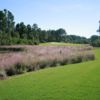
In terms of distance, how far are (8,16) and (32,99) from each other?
79.3m

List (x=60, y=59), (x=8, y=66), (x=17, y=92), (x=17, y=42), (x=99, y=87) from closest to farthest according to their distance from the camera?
1. (x=17, y=92)
2. (x=99, y=87)
3. (x=8, y=66)
4. (x=60, y=59)
5. (x=17, y=42)

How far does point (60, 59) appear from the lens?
22.1 meters

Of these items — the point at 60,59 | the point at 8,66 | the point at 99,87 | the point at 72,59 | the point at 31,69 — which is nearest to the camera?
the point at 99,87

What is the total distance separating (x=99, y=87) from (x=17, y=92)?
10.5ft

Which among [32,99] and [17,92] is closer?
[32,99]

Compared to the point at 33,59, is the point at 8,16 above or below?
above

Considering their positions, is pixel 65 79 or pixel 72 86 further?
pixel 65 79

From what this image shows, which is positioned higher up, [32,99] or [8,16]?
[8,16]

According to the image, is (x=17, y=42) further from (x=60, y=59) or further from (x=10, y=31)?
(x=60, y=59)

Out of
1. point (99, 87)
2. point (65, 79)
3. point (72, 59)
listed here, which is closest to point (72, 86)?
point (99, 87)

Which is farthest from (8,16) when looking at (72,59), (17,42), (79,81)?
(79,81)

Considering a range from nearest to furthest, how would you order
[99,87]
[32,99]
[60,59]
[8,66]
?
[32,99] < [99,87] < [8,66] < [60,59]

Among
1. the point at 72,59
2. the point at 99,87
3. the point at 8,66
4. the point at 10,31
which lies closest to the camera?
the point at 99,87

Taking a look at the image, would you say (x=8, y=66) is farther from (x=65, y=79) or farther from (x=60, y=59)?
(x=60, y=59)
